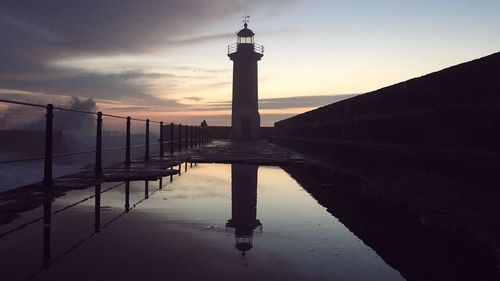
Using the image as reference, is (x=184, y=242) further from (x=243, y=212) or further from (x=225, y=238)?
(x=243, y=212)

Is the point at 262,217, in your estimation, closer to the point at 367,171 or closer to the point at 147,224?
the point at 147,224

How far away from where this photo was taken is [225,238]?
3.18 m

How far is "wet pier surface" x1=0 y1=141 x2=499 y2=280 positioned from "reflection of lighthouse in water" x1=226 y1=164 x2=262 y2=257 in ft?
0.05

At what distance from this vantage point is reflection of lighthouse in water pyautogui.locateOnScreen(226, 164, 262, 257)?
10.3 feet

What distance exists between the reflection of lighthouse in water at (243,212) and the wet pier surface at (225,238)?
0.05 feet

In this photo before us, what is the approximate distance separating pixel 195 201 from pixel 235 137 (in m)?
34.8

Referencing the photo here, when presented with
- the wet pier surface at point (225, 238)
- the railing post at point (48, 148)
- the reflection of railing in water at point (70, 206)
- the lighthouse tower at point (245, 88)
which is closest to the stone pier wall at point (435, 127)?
the wet pier surface at point (225, 238)

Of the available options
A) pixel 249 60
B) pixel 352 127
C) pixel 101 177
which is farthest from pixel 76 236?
pixel 249 60

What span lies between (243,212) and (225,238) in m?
1.16

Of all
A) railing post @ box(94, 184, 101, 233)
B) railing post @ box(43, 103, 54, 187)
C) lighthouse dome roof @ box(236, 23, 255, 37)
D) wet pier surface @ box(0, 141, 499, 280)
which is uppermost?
lighthouse dome roof @ box(236, 23, 255, 37)

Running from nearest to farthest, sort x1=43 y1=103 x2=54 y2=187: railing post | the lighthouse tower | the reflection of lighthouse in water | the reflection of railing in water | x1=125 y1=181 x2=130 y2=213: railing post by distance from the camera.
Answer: the reflection of railing in water, the reflection of lighthouse in water, x1=125 y1=181 x2=130 y2=213: railing post, x1=43 y1=103 x2=54 y2=187: railing post, the lighthouse tower

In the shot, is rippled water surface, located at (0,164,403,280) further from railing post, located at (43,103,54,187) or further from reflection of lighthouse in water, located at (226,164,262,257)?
railing post, located at (43,103,54,187)

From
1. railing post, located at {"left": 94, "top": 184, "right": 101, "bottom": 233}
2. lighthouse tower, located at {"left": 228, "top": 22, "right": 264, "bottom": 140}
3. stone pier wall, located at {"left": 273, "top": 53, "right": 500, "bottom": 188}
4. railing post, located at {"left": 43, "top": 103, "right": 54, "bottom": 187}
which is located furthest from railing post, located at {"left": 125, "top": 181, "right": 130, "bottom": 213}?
lighthouse tower, located at {"left": 228, "top": 22, "right": 264, "bottom": 140}

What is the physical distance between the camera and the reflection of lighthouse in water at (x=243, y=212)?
3.14 metres
